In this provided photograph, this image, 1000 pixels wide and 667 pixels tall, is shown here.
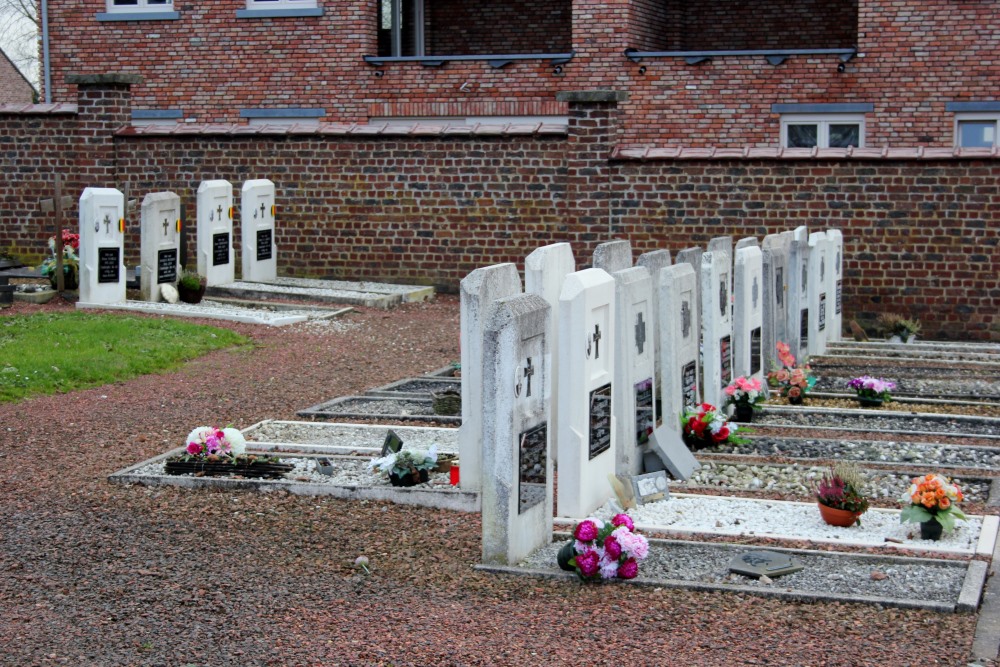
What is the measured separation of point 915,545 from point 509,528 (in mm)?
2153

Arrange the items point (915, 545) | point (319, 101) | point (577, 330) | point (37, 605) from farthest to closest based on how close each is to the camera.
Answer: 1. point (319, 101)
2. point (577, 330)
3. point (915, 545)
4. point (37, 605)

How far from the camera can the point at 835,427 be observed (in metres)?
10.7

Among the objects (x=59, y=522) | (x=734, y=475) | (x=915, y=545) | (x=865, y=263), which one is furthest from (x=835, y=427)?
(x=865, y=263)

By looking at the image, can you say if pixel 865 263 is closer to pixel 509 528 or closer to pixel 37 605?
pixel 509 528

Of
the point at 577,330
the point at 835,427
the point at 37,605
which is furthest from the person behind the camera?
the point at 835,427

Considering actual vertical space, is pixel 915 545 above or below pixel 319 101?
below

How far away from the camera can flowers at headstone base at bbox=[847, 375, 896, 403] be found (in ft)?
37.8

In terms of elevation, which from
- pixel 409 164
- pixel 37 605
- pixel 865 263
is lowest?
pixel 37 605

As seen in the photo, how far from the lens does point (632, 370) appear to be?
8.92 metres

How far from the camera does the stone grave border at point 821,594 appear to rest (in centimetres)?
644

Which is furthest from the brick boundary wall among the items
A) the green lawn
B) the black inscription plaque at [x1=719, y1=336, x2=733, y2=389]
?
the black inscription plaque at [x1=719, y1=336, x2=733, y2=389]

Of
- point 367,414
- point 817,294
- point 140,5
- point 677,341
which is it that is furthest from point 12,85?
point 677,341

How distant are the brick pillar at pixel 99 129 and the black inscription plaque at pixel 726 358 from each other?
1123 cm

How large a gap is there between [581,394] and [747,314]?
13.0 feet
